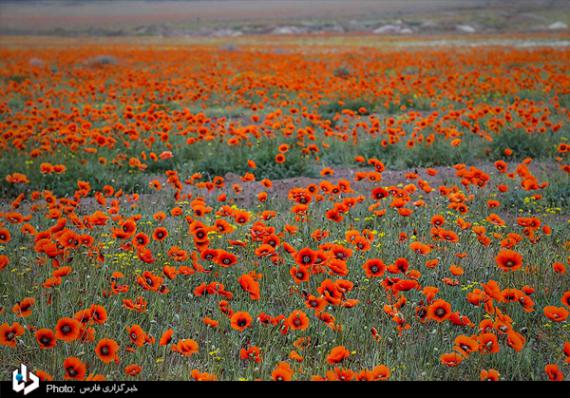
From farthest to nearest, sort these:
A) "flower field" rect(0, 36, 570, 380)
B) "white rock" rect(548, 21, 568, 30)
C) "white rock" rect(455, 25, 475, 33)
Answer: "white rock" rect(455, 25, 475, 33), "white rock" rect(548, 21, 568, 30), "flower field" rect(0, 36, 570, 380)

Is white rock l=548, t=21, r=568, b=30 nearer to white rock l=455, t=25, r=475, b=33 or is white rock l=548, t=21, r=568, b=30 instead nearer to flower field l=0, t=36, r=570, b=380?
flower field l=0, t=36, r=570, b=380

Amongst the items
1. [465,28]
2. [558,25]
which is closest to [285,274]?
[558,25]

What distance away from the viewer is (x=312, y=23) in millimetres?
67750

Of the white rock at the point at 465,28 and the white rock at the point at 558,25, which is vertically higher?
the white rock at the point at 465,28

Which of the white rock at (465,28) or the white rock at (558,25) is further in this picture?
the white rock at (465,28)

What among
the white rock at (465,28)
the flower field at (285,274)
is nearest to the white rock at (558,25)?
the flower field at (285,274)

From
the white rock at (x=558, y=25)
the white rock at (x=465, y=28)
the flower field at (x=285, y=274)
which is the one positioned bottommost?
the flower field at (x=285, y=274)

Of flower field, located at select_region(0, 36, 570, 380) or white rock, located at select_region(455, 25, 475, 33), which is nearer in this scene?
flower field, located at select_region(0, 36, 570, 380)

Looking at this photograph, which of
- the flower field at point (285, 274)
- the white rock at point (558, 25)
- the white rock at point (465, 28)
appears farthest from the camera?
the white rock at point (465, 28)

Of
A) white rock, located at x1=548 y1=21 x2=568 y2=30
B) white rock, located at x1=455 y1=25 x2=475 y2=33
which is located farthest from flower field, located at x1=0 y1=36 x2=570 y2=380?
white rock, located at x1=455 y1=25 x2=475 y2=33

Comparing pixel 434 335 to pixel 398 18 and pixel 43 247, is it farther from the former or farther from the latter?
pixel 398 18

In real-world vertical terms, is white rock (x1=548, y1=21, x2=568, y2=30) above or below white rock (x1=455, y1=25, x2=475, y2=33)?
below

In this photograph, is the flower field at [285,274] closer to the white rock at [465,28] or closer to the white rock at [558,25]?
the white rock at [558,25]
